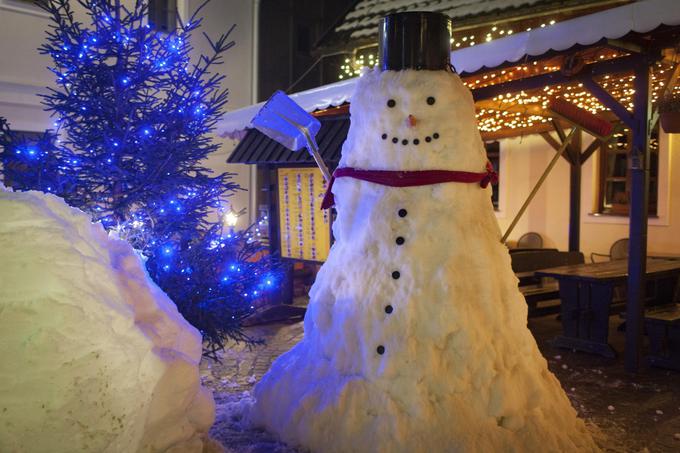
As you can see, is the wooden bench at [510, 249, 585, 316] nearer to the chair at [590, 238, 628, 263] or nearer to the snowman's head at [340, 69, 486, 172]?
the chair at [590, 238, 628, 263]

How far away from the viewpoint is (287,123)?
14.1 ft

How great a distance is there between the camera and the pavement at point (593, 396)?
161 inches

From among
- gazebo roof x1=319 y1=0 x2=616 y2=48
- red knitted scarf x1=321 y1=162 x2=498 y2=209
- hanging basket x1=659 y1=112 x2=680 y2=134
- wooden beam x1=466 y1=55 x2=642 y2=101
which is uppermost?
gazebo roof x1=319 y1=0 x2=616 y2=48

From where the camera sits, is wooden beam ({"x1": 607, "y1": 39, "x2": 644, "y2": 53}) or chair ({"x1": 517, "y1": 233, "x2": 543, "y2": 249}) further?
chair ({"x1": 517, "y1": 233, "x2": 543, "y2": 249})

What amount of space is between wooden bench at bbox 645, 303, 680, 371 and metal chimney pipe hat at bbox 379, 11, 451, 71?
12.9 feet

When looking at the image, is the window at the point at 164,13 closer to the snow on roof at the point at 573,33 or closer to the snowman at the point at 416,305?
the snow on roof at the point at 573,33

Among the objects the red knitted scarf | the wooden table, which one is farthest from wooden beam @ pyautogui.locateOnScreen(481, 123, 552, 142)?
the red knitted scarf

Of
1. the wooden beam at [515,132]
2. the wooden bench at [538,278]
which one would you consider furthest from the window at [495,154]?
the wooden bench at [538,278]

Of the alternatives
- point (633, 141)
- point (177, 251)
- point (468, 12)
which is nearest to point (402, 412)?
point (177, 251)

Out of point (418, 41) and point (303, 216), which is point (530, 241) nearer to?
point (303, 216)

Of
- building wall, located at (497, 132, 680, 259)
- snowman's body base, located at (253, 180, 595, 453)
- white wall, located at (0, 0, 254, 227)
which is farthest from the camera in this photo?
white wall, located at (0, 0, 254, 227)

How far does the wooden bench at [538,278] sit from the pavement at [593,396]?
42.8 inches

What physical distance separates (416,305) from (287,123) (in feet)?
5.51

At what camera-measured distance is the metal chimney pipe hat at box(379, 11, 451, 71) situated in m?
3.83
